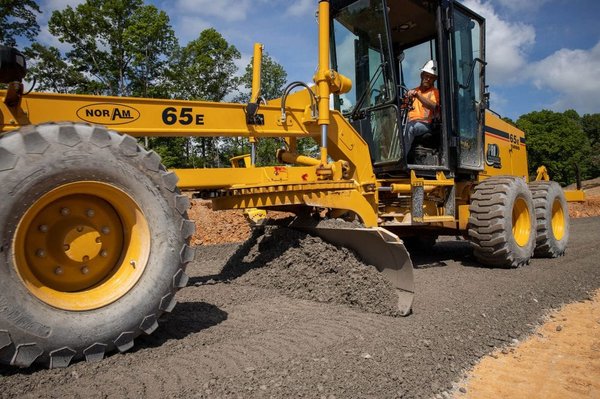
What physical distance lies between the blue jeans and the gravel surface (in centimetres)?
174

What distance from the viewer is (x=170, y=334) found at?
3.22 metres

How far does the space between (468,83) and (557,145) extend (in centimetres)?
3888

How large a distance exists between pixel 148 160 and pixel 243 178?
4.92ft

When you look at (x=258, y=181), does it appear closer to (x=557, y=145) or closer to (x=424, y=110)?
(x=424, y=110)

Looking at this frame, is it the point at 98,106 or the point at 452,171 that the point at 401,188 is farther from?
the point at 98,106

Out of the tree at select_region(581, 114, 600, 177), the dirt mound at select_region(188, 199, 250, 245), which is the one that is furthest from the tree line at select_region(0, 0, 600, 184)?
the tree at select_region(581, 114, 600, 177)

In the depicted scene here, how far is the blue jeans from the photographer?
20.5 feet

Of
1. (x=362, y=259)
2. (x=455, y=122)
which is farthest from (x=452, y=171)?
(x=362, y=259)

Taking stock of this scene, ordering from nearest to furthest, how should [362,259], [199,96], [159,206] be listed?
[159,206] < [362,259] < [199,96]

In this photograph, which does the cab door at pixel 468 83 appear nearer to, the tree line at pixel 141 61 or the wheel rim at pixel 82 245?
the wheel rim at pixel 82 245

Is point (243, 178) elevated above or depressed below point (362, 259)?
above

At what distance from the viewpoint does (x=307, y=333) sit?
333 cm

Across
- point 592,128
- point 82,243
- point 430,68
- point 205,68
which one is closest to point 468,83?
point 430,68

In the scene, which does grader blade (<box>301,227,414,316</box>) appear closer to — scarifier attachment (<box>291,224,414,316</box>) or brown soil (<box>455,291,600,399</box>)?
scarifier attachment (<box>291,224,414,316</box>)
